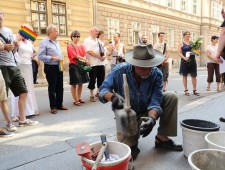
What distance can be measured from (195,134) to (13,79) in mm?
2914

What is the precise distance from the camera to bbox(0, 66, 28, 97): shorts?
3.90 metres

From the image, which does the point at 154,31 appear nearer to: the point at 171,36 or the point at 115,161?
the point at 171,36

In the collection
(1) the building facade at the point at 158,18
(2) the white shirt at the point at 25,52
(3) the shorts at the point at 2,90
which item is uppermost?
(1) the building facade at the point at 158,18

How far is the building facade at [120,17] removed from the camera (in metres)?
13.4

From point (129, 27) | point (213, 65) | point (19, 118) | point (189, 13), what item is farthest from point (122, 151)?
point (189, 13)

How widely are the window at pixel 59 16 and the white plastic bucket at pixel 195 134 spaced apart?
42.7 ft

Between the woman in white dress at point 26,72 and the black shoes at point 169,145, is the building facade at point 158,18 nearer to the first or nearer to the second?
the woman in white dress at point 26,72

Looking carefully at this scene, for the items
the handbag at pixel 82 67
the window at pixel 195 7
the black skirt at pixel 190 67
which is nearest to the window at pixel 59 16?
the handbag at pixel 82 67

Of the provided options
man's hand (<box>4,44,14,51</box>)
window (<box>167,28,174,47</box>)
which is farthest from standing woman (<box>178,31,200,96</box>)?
window (<box>167,28,174,47</box>)

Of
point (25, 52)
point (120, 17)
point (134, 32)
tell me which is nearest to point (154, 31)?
point (134, 32)

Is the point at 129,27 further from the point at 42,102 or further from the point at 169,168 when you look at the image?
the point at 169,168

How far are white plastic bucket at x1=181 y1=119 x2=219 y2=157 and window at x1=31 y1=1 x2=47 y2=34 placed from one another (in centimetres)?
1245

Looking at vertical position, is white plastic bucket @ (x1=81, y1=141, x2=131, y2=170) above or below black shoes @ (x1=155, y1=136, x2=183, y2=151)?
above

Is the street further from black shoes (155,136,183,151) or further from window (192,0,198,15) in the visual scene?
window (192,0,198,15)
